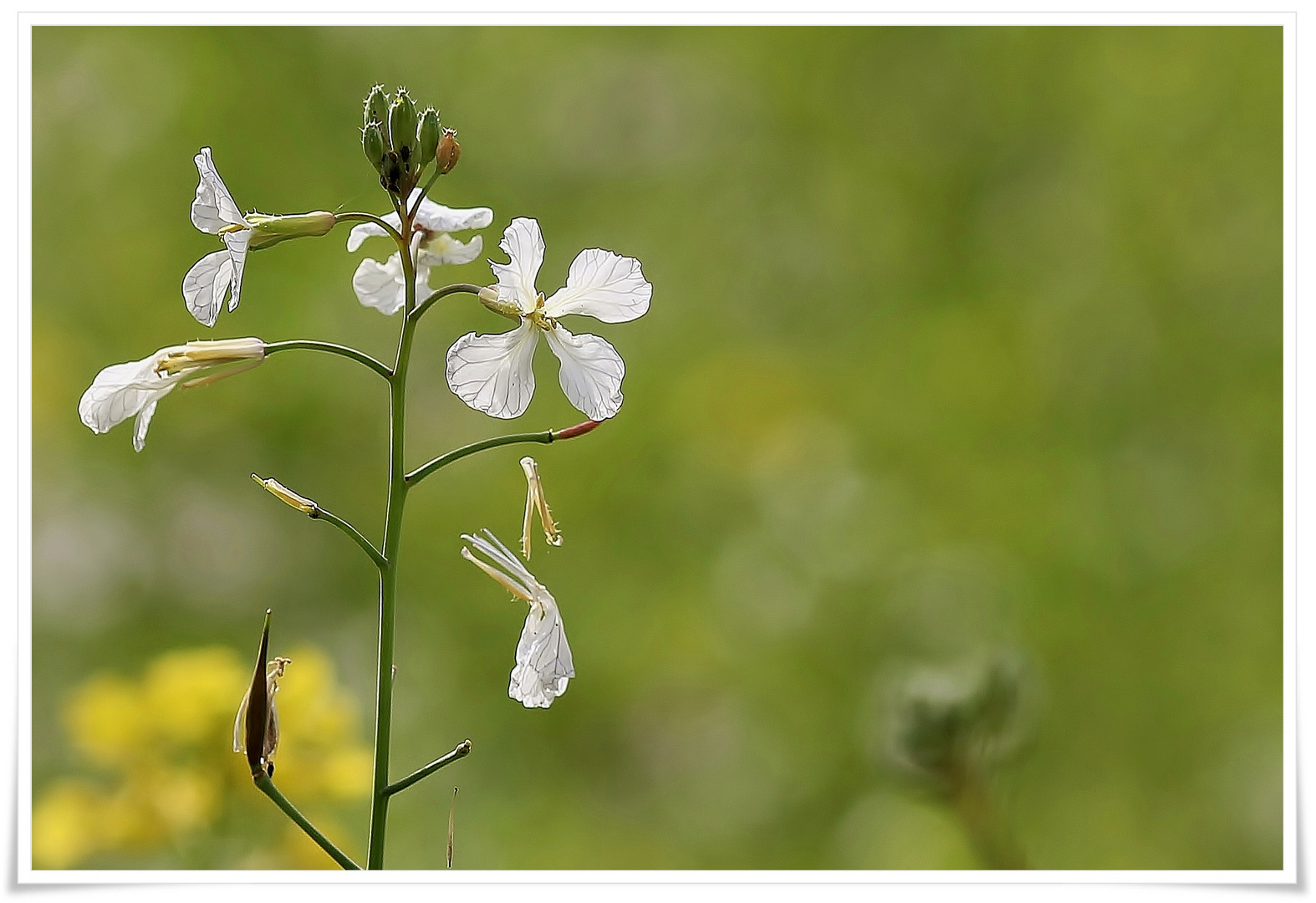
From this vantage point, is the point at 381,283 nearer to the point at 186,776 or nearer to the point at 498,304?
the point at 498,304

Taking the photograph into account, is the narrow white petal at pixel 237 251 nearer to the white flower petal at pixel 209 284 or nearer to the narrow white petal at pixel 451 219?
the white flower petal at pixel 209 284

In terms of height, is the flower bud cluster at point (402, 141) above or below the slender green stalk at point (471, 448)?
above

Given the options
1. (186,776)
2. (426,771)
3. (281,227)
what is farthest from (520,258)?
(186,776)

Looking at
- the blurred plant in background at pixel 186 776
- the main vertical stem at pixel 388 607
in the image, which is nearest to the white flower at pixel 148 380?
the main vertical stem at pixel 388 607

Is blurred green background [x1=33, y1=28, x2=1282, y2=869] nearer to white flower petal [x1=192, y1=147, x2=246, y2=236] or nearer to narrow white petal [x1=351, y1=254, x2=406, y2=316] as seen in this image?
narrow white petal [x1=351, y1=254, x2=406, y2=316]

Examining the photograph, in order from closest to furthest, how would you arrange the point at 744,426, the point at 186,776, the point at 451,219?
the point at 451,219 < the point at 186,776 < the point at 744,426
